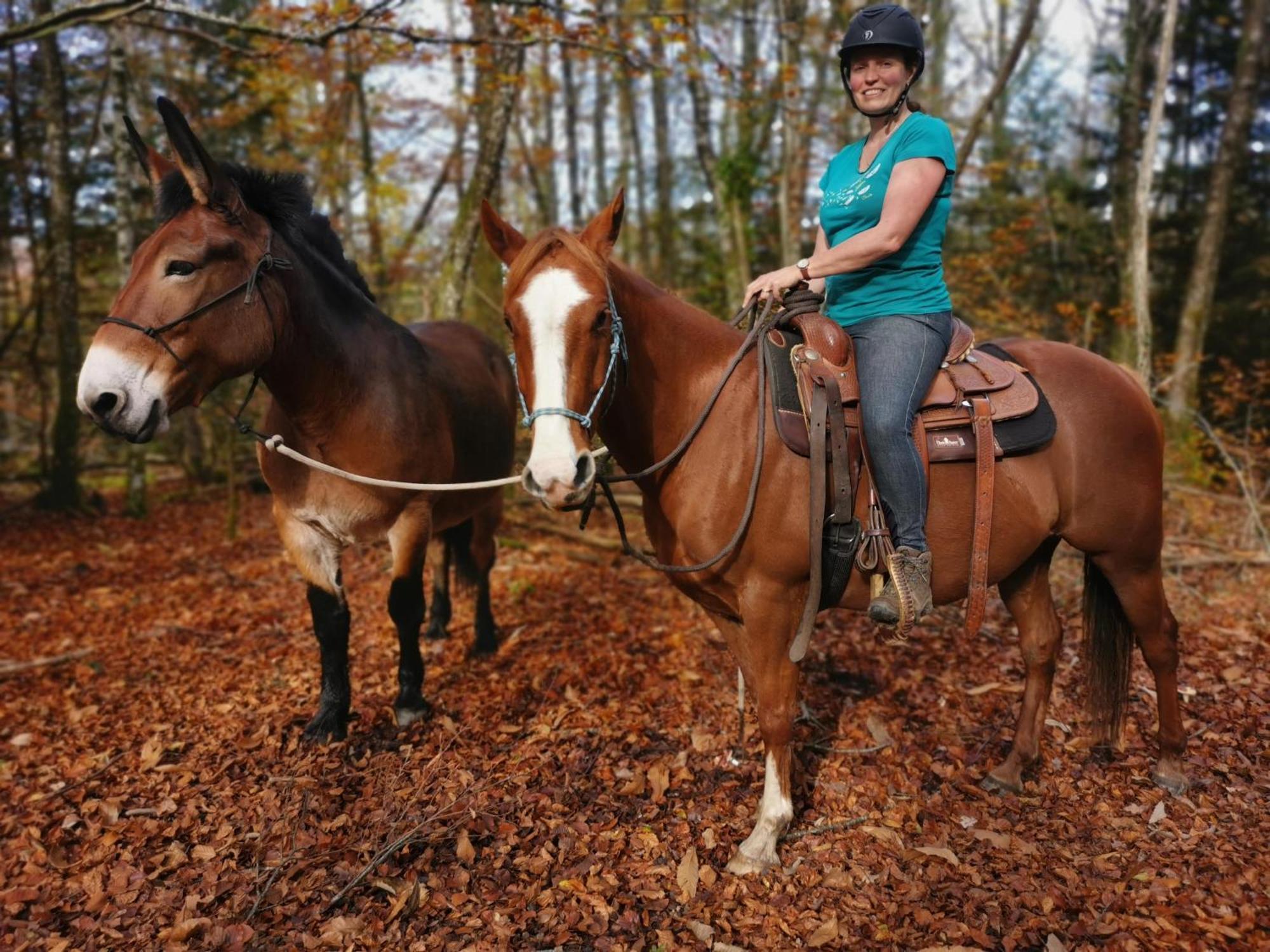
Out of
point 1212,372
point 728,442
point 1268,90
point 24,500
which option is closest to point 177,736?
point 728,442

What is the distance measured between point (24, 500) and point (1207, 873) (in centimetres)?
1341

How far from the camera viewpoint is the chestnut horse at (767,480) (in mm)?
2688

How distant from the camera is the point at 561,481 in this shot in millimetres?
2182

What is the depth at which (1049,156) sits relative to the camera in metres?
20.5

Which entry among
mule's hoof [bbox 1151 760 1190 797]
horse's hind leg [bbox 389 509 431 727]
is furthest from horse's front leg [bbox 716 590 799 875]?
mule's hoof [bbox 1151 760 1190 797]

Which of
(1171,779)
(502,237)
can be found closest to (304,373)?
(502,237)

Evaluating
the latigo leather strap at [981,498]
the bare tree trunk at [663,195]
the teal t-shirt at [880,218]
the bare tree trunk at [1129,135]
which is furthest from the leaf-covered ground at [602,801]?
the bare tree trunk at [663,195]

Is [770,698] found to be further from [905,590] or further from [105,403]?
[105,403]

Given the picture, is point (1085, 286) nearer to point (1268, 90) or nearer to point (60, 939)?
point (1268, 90)

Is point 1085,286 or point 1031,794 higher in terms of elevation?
point 1085,286

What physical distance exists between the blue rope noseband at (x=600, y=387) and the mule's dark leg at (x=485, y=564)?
2.98m

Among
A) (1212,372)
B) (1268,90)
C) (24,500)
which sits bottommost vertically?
(24,500)

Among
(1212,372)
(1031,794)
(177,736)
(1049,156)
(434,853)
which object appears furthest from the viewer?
(1049,156)

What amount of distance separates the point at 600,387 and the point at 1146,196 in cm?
858
